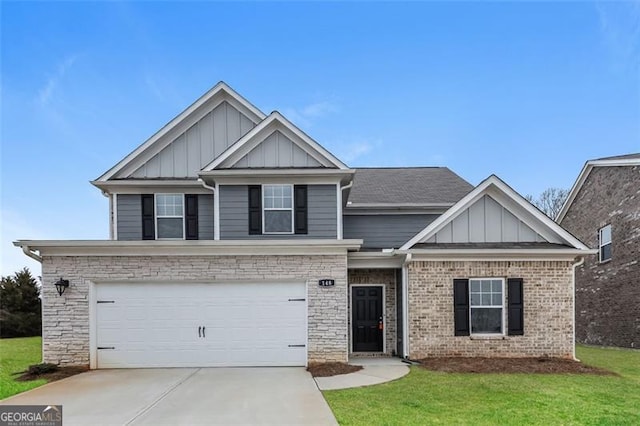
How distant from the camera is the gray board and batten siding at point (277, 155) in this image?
12242mm

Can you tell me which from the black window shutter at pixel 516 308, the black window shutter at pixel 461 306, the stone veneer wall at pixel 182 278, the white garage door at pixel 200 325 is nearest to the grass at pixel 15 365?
the stone veneer wall at pixel 182 278

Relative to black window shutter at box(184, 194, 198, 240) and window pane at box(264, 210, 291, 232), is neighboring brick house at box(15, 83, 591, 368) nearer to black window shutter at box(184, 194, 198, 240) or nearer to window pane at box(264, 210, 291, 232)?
window pane at box(264, 210, 291, 232)

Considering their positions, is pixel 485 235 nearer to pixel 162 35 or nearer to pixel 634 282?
pixel 634 282

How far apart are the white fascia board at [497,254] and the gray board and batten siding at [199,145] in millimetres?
6682

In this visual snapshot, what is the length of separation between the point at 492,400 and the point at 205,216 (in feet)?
31.0

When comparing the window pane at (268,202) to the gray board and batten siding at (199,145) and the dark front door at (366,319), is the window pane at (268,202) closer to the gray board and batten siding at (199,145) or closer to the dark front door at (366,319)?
the gray board and batten siding at (199,145)

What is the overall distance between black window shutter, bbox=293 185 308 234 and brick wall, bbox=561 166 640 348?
12.5 metres

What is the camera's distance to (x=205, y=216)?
43.5 feet

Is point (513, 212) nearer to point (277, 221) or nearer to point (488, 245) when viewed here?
point (488, 245)

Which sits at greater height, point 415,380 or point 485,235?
point 485,235

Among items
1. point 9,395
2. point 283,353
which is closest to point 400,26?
point 283,353

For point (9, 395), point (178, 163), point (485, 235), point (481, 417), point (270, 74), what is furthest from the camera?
point (270, 74)

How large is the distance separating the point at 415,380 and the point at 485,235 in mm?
4775

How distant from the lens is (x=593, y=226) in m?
18.4
